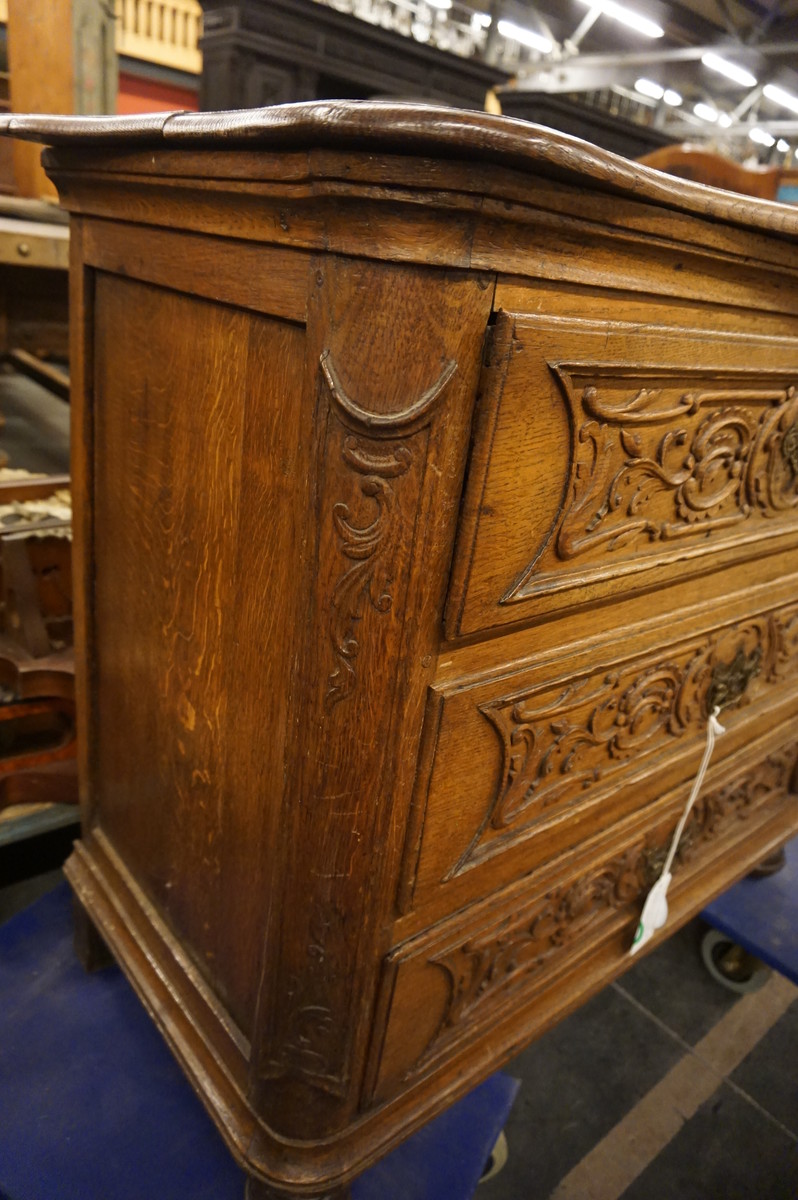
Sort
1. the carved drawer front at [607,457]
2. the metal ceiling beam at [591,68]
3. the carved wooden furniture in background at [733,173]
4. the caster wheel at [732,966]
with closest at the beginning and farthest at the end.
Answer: the carved drawer front at [607,457], the carved wooden furniture in background at [733,173], the caster wheel at [732,966], the metal ceiling beam at [591,68]

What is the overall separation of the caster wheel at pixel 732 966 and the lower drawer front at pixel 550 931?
1.41ft

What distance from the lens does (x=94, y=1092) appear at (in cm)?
84

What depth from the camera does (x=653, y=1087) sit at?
4.20 ft

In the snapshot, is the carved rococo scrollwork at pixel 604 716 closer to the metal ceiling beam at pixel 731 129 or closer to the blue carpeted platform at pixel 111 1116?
the blue carpeted platform at pixel 111 1116

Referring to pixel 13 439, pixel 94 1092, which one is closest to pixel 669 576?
pixel 94 1092

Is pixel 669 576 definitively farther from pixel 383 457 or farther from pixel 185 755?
pixel 185 755

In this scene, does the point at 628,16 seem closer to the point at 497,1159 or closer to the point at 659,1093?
the point at 659,1093

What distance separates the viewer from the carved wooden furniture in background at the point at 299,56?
107 inches

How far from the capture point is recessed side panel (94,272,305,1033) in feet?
1.82

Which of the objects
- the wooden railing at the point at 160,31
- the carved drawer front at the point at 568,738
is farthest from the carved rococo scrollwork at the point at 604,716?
the wooden railing at the point at 160,31

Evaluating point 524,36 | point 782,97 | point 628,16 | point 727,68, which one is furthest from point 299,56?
point 782,97

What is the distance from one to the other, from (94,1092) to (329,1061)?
37 cm

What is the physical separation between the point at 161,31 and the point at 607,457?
200 inches

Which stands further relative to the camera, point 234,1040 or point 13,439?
point 13,439
